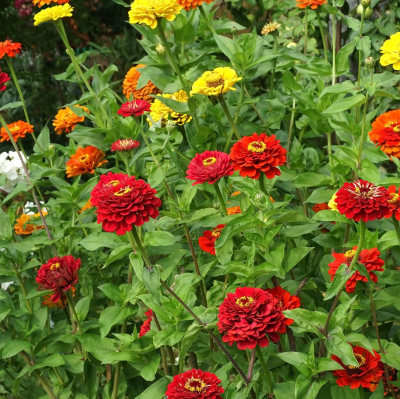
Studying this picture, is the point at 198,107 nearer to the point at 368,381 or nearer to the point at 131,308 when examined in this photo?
the point at 131,308

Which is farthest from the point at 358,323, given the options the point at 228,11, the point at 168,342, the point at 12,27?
the point at 12,27

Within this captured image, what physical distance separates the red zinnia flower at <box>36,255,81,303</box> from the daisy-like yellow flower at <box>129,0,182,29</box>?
0.66 m

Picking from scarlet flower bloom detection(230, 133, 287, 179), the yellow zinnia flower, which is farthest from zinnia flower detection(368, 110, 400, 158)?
scarlet flower bloom detection(230, 133, 287, 179)

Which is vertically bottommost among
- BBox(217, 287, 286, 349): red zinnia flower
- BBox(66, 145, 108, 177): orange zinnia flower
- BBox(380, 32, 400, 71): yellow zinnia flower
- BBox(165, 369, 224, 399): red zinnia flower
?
BBox(165, 369, 224, 399): red zinnia flower

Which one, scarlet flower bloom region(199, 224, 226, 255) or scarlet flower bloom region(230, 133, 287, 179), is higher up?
scarlet flower bloom region(230, 133, 287, 179)

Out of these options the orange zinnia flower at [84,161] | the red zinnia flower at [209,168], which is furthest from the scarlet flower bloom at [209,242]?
the orange zinnia flower at [84,161]

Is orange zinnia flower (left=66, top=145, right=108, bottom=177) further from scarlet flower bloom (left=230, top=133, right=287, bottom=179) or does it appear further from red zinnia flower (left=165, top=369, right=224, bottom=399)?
red zinnia flower (left=165, top=369, right=224, bottom=399)

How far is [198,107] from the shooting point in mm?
1913

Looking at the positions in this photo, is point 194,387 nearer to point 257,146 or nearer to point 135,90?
point 257,146

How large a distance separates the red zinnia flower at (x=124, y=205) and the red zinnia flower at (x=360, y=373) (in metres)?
0.53

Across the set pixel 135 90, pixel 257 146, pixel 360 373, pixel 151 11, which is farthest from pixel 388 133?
pixel 135 90

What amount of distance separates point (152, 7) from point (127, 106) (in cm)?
26

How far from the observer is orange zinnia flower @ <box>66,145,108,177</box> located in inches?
76.3

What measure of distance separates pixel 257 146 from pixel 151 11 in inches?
18.9
